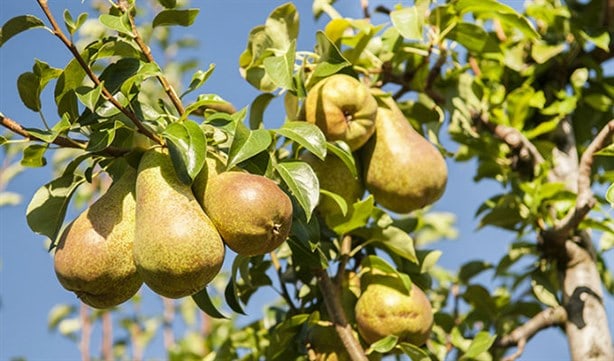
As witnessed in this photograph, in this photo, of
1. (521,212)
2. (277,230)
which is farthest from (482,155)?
(277,230)

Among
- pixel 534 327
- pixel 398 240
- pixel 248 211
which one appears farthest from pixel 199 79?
pixel 534 327

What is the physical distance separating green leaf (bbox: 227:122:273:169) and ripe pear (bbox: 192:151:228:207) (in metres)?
0.04

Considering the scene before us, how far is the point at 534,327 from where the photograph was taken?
184 cm

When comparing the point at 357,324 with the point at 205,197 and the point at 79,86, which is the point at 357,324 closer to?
the point at 205,197

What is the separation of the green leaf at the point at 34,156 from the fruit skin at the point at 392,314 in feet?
2.10

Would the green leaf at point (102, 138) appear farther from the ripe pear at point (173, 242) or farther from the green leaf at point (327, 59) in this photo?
the green leaf at point (327, 59)

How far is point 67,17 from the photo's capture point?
1157 millimetres

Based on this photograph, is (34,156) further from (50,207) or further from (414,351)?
(414,351)

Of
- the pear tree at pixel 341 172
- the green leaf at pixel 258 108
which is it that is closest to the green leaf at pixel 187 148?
the pear tree at pixel 341 172

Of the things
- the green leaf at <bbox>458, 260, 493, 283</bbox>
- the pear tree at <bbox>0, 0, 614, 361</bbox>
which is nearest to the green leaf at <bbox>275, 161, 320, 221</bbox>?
the pear tree at <bbox>0, 0, 614, 361</bbox>

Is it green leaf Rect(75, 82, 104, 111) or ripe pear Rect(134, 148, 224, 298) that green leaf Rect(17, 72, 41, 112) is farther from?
ripe pear Rect(134, 148, 224, 298)

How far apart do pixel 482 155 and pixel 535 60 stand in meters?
0.28

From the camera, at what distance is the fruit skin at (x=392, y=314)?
148 cm

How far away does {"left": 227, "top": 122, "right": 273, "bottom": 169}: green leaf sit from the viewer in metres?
1.07
